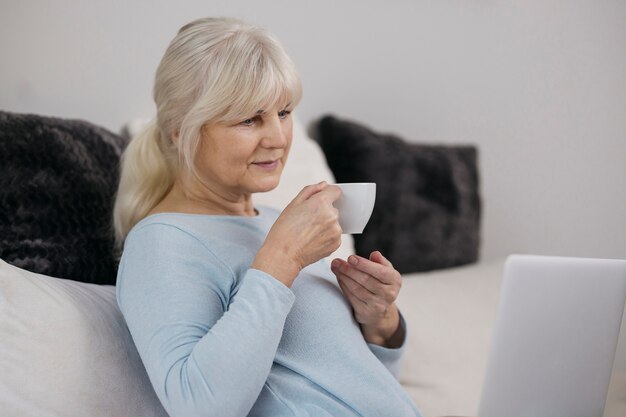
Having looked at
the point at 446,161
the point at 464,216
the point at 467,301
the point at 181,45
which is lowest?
the point at 467,301

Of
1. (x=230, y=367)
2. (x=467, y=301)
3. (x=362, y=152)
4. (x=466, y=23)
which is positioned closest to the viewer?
(x=230, y=367)

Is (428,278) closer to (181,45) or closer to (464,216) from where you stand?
(464,216)

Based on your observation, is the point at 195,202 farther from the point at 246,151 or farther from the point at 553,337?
the point at 553,337

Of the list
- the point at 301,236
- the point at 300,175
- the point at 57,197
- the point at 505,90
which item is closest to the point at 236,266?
the point at 301,236

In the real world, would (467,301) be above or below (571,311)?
below

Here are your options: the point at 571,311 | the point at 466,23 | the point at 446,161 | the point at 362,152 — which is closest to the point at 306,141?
the point at 362,152

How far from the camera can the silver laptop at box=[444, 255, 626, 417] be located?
1008 mm

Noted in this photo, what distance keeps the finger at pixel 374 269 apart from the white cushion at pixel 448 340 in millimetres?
351

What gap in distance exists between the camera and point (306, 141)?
6.25 feet

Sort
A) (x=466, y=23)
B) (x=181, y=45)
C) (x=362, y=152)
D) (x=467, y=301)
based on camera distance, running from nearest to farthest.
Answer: (x=181, y=45) < (x=467, y=301) < (x=362, y=152) < (x=466, y=23)

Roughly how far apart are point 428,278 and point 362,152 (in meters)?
0.37

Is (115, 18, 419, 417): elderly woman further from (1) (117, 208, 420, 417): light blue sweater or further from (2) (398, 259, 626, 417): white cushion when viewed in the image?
(2) (398, 259, 626, 417): white cushion

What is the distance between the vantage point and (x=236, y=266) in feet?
3.75

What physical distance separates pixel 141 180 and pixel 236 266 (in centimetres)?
25
